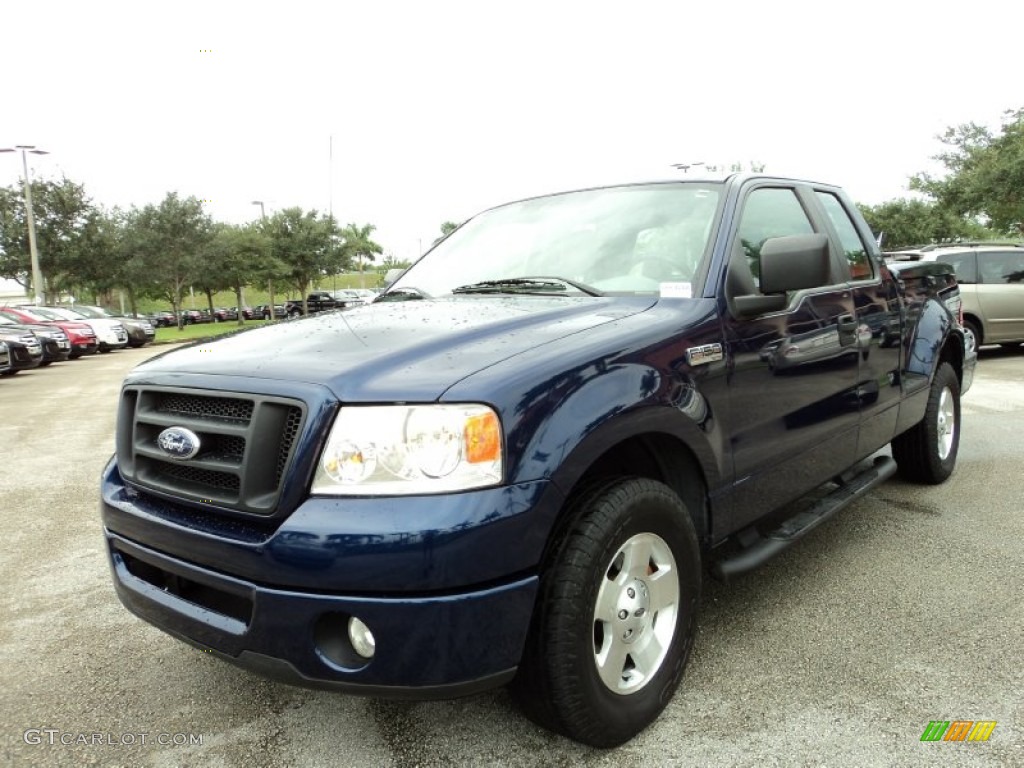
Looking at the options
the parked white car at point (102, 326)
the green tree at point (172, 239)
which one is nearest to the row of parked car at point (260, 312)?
the green tree at point (172, 239)

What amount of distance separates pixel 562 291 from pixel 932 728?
184 centimetres

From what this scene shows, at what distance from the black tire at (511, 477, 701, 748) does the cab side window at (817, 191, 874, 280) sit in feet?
6.80

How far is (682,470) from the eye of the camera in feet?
8.42

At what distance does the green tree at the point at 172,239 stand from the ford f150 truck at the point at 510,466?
111 ft

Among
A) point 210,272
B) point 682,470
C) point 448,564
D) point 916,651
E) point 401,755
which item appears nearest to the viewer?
point 448,564

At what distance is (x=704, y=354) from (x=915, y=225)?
43821mm

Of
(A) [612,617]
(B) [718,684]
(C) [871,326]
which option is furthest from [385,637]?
(C) [871,326]

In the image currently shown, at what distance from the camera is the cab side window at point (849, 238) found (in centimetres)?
378

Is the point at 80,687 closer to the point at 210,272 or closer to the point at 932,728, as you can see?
the point at 932,728

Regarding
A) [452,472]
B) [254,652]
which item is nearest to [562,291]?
[452,472]

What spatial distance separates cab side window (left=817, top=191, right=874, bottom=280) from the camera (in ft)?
12.4

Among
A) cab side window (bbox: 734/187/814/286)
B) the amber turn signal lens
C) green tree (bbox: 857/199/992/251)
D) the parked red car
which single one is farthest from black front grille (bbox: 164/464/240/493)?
green tree (bbox: 857/199/992/251)

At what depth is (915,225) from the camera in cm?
4038

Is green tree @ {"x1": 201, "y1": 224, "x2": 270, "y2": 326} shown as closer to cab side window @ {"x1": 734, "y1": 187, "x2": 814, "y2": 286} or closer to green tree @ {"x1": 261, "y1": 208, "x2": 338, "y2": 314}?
green tree @ {"x1": 261, "y1": 208, "x2": 338, "y2": 314}
